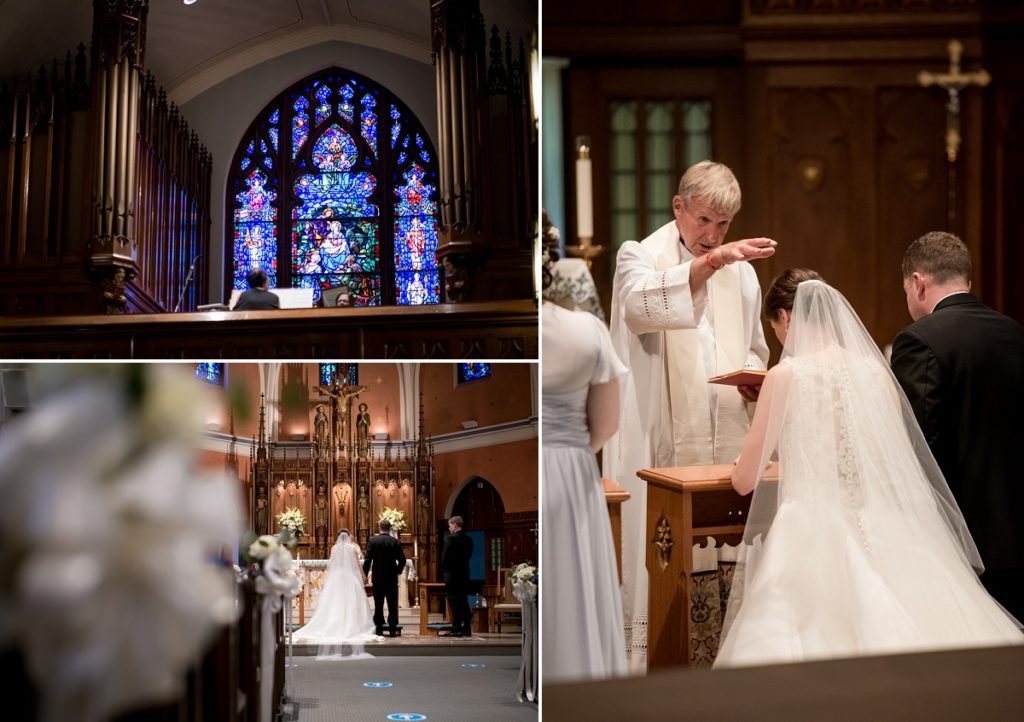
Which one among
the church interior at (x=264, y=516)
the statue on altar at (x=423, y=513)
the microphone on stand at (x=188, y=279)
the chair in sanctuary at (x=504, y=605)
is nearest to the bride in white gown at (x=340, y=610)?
the church interior at (x=264, y=516)

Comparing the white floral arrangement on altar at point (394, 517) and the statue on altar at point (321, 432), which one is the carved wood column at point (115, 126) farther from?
the white floral arrangement on altar at point (394, 517)

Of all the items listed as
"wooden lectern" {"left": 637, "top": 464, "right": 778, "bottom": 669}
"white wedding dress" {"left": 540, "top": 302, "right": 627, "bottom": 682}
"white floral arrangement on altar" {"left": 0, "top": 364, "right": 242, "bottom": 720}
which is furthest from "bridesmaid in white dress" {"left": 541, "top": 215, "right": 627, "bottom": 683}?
"white floral arrangement on altar" {"left": 0, "top": 364, "right": 242, "bottom": 720}

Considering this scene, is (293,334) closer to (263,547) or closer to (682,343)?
(263,547)

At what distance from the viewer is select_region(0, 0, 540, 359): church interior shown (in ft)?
5.23

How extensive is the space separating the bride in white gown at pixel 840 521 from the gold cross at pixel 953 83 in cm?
64

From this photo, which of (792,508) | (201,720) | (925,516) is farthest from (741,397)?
(201,720)

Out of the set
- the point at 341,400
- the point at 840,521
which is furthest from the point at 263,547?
the point at 840,521

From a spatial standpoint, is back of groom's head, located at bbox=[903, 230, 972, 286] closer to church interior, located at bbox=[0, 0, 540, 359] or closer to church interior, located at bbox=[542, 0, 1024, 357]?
church interior, located at bbox=[542, 0, 1024, 357]

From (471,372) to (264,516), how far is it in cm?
44

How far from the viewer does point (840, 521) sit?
241 cm

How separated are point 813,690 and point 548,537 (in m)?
0.81

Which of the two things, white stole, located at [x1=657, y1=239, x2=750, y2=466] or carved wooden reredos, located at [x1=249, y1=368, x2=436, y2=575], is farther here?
white stole, located at [x1=657, y1=239, x2=750, y2=466]

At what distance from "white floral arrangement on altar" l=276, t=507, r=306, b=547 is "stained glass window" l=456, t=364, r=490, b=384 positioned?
0.36 metres

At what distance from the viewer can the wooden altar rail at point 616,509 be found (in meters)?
2.08
